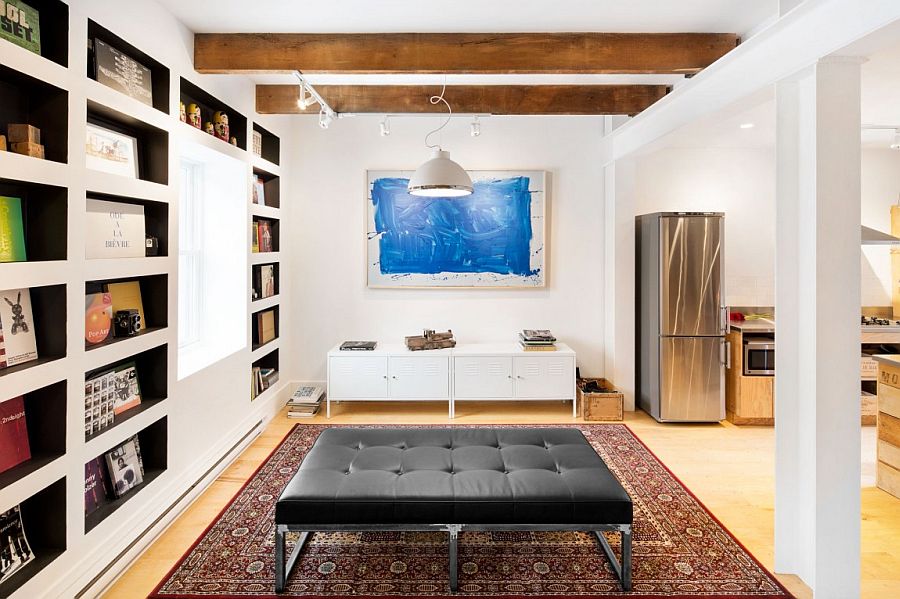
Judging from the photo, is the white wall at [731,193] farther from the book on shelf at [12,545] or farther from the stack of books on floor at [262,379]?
the book on shelf at [12,545]

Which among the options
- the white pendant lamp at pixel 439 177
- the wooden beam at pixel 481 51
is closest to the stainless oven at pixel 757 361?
the wooden beam at pixel 481 51

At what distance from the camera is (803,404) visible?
7.13 feet

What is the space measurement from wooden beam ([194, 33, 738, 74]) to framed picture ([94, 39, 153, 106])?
542 mm

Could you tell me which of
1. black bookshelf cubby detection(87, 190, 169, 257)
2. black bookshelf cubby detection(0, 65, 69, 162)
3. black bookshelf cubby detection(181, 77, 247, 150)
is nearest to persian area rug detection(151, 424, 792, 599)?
black bookshelf cubby detection(87, 190, 169, 257)

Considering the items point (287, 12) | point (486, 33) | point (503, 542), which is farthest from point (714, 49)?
point (503, 542)

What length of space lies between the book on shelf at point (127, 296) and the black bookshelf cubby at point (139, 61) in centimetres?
95

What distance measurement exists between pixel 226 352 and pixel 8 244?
6.23ft

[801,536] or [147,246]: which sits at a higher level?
[147,246]

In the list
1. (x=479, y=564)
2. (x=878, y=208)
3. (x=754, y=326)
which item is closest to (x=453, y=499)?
(x=479, y=564)

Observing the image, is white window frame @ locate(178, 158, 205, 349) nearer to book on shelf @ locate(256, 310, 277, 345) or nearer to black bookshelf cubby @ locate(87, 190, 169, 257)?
book on shelf @ locate(256, 310, 277, 345)

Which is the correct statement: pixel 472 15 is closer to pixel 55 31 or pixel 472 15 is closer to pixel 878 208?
pixel 55 31

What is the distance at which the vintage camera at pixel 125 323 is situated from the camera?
2.52 meters

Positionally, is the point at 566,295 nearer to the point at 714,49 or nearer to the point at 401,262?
the point at 401,262

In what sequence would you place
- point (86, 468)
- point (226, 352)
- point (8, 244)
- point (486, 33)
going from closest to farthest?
point (8, 244)
point (86, 468)
point (486, 33)
point (226, 352)
